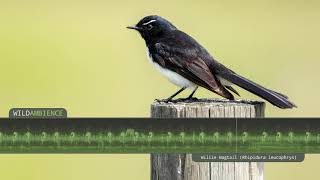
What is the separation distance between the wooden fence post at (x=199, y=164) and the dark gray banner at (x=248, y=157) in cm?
3

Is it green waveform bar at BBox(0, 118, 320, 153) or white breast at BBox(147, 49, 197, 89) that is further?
white breast at BBox(147, 49, 197, 89)

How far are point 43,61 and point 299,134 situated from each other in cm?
1342

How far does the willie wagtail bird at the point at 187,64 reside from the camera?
8914mm

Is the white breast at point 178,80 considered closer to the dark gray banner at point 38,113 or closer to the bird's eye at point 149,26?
the bird's eye at point 149,26

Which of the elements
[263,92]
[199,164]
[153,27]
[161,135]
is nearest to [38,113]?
[161,135]

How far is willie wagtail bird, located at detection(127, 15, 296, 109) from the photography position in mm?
8914

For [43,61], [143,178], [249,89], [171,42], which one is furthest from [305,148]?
[43,61]

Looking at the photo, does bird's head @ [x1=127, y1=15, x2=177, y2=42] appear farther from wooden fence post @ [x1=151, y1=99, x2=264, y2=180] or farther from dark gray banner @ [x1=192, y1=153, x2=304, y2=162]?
dark gray banner @ [x1=192, y1=153, x2=304, y2=162]

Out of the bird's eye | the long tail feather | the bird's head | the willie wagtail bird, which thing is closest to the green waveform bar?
the long tail feather

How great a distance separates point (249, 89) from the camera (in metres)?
8.73

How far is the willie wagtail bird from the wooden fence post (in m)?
1.10

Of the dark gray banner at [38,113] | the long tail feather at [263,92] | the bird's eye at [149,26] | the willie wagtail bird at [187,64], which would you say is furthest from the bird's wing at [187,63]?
the dark gray banner at [38,113]

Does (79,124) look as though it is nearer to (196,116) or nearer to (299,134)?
(196,116)

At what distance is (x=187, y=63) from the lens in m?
9.27
